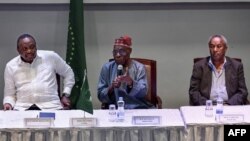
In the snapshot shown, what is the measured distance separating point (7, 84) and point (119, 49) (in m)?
1.10

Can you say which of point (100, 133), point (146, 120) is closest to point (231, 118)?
point (146, 120)

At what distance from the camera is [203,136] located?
11.6 feet

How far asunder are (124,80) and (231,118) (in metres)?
1.16

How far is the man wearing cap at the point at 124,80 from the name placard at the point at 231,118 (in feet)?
3.62

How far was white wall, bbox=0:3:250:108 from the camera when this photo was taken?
5.82m

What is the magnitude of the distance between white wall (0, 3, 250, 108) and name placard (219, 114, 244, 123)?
2.47 m

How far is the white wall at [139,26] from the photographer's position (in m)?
5.82

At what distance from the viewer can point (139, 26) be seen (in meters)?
5.86

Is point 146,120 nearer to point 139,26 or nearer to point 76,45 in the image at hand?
point 76,45

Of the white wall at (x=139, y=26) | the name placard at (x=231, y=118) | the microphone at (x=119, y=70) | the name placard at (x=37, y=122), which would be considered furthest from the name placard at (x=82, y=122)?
the white wall at (x=139, y=26)

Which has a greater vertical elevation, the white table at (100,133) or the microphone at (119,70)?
the microphone at (119,70)

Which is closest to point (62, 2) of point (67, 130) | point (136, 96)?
point (136, 96)

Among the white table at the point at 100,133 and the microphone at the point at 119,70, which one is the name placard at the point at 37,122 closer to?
the white table at the point at 100,133

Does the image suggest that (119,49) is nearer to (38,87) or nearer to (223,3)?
(38,87)
